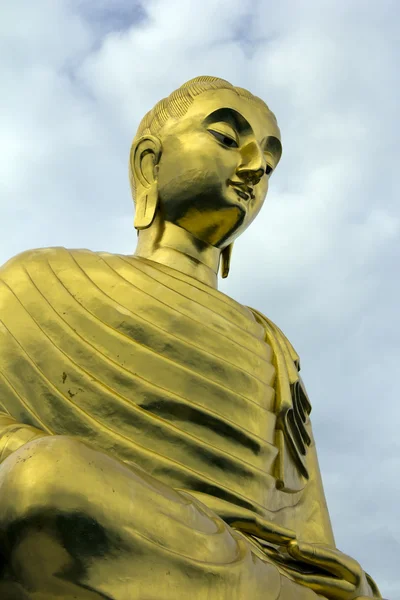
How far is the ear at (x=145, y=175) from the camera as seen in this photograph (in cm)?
508

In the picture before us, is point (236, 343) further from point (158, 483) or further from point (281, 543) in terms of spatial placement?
point (158, 483)

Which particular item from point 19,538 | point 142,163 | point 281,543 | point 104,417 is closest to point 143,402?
point 104,417

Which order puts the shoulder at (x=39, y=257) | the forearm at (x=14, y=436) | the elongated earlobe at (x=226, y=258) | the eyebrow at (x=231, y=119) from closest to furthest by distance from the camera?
the forearm at (x=14, y=436) < the shoulder at (x=39, y=257) < the eyebrow at (x=231, y=119) < the elongated earlobe at (x=226, y=258)

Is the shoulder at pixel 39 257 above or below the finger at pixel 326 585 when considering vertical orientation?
above

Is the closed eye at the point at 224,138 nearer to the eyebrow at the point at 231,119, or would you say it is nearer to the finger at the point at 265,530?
the eyebrow at the point at 231,119

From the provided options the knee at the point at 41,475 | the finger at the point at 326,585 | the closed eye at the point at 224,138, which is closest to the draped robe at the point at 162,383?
the finger at the point at 326,585

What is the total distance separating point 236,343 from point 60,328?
0.84 meters

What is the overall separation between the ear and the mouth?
0.42 meters

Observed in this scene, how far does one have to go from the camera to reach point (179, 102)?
5.24m

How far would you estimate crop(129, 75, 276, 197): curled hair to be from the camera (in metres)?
5.22

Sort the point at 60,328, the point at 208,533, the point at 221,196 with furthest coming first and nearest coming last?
the point at 221,196 < the point at 60,328 < the point at 208,533

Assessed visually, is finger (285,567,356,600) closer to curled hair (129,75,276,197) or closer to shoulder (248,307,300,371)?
shoulder (248,307,300,371)

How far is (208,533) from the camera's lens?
129 inches

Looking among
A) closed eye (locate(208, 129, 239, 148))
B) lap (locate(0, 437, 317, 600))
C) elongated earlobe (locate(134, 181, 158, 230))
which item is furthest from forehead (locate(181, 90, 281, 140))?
lap (locate(0, 437, 317, 600))
